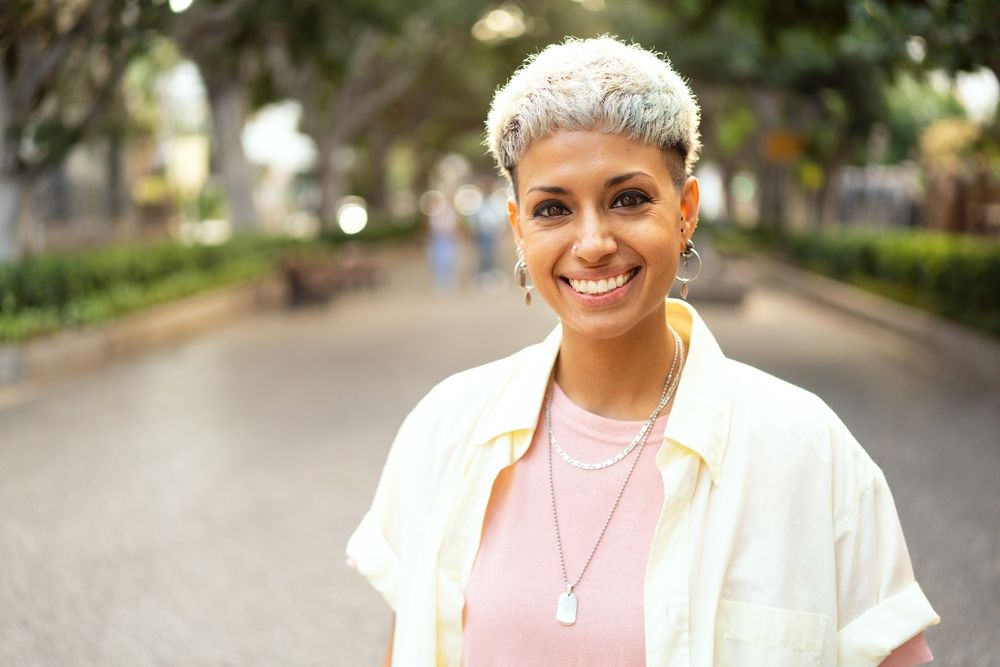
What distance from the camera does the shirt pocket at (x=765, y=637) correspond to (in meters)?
2.04

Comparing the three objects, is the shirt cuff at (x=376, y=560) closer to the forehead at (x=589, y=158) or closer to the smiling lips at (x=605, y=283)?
the smiling lips at (x=605, y=283)

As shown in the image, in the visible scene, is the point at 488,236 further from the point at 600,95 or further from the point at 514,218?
the point at 600,95

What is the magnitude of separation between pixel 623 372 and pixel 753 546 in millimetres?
399

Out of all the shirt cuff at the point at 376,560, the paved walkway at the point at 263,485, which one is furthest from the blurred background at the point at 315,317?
the shirt cuff at the point at 376,560

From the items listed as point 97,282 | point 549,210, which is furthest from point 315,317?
point 549,210

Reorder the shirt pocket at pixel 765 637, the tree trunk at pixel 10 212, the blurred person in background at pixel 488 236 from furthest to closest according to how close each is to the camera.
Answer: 1. the blurred person in background at pixel 488 236
2. the tree trunk at pixel 10 212
3. the shirt pocket at pixel 765 637

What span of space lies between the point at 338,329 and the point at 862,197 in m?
21.6

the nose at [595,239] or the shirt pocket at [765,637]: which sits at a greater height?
the nose at [595,239]

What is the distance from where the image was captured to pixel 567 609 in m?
2.13

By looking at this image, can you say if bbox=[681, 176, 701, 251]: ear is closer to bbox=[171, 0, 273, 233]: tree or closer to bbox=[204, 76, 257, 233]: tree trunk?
bbox=[171, 0, 273, 233]: tree

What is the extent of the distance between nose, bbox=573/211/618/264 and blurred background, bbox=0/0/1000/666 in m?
3.13

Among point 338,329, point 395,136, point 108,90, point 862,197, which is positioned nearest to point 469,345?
point 338,329

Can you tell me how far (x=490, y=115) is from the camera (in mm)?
2273

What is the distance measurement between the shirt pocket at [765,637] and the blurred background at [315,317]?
3.07 metres
